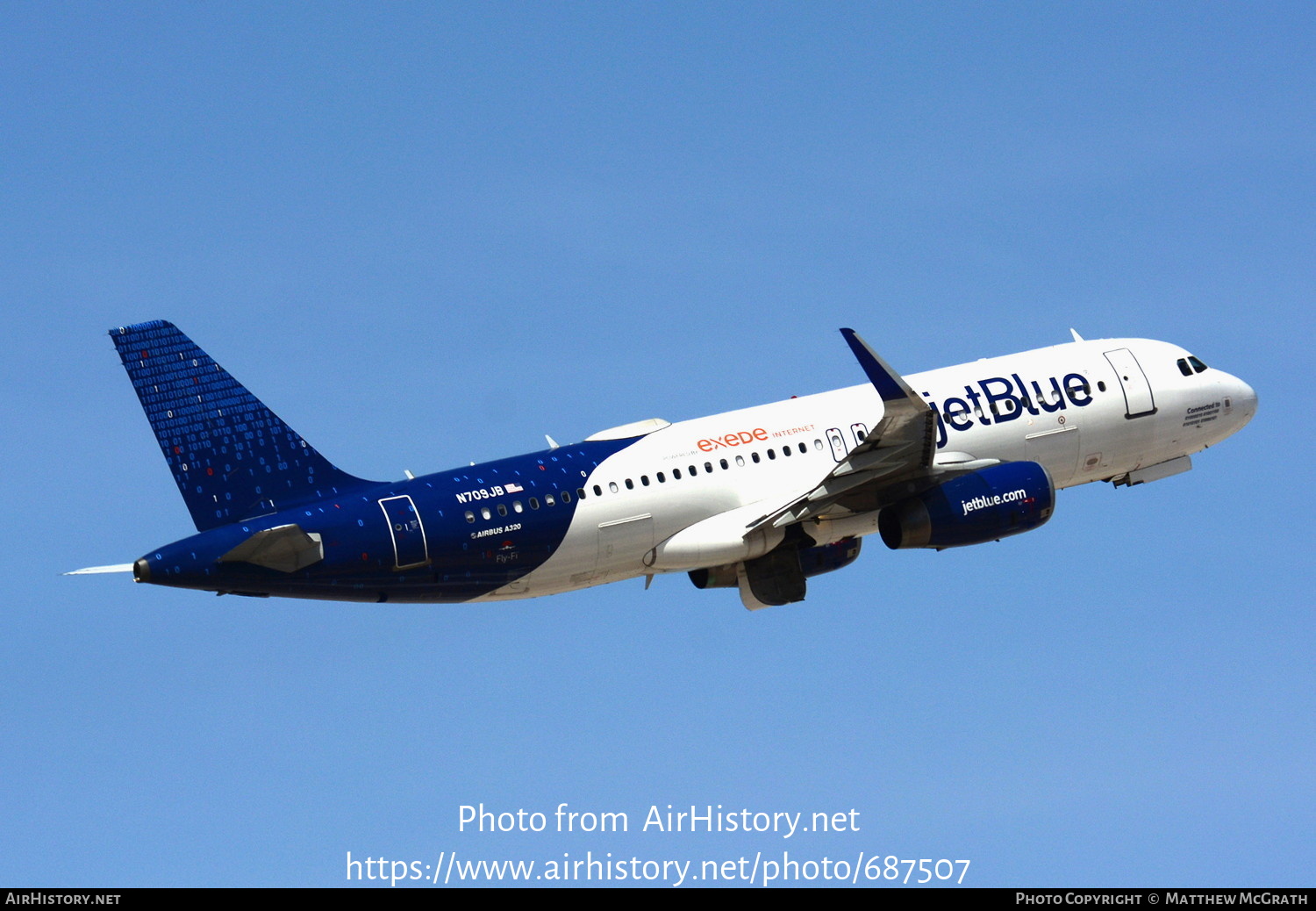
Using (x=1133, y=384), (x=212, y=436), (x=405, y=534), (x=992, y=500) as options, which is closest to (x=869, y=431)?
(x=992, y=500)

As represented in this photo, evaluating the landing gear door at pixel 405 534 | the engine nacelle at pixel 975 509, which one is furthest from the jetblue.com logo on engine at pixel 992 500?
the landing gear door at pixel 405 534

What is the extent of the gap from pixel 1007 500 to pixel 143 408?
20661 mm

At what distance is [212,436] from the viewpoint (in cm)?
4875

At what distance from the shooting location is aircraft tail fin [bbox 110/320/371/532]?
48406 millimetres

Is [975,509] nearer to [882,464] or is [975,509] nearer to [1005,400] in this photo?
[882,464]

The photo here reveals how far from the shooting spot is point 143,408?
48.4 metres

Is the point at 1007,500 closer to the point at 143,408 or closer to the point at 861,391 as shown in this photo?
the point at 861,391

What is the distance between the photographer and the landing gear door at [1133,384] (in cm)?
5731

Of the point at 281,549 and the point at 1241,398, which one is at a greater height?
the point at 1241,398

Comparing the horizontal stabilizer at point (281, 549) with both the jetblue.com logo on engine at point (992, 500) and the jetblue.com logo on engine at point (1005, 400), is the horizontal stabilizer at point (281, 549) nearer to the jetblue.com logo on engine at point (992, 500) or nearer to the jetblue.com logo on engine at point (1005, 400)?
the jetblue.com logo on engine at point (992, 500)

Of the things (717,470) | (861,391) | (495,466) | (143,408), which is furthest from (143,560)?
(861,391)

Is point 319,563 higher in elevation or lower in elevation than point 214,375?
lower

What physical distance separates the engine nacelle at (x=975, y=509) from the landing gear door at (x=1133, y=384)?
559 centimetres

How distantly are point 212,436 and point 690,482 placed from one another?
1153 centimetres
